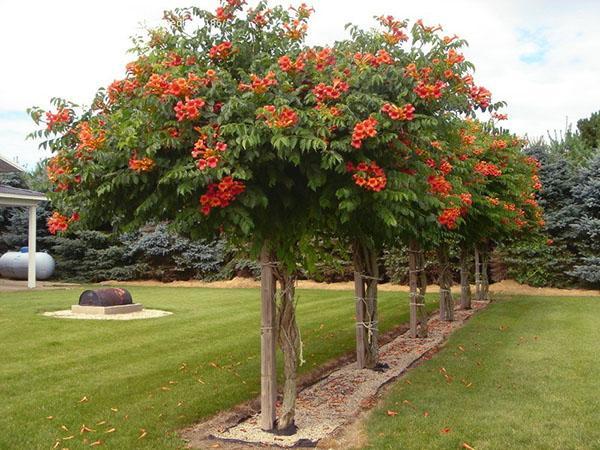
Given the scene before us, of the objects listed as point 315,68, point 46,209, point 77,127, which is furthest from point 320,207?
point 46,209

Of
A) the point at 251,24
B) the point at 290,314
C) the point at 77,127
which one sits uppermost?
the point at 251,24

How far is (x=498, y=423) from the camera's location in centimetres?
507

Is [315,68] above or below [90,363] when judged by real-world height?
above

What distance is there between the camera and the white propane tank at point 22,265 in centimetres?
2302

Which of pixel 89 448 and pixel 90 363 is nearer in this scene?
pixel 89 448

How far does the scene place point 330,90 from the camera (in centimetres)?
427

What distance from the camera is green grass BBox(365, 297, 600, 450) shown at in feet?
15.6

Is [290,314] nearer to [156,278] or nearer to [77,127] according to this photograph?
[77,127]

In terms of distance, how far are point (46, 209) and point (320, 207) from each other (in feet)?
79.1

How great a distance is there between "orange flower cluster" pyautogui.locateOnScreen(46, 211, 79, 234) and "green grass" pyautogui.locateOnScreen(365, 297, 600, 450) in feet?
9.93

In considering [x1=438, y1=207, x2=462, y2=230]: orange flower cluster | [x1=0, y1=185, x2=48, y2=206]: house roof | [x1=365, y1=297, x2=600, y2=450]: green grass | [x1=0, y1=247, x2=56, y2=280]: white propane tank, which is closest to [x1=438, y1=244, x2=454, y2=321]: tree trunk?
[x1=365, y1=297, x2=600, y2=450]: green grass

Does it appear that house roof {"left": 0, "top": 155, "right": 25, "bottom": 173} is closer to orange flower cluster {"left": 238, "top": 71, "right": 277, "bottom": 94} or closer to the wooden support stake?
the wooden support stake

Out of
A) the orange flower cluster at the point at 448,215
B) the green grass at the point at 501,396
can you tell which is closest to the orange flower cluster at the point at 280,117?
the green grass at the point at 501,396

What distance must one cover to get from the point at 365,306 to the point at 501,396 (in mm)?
2113
